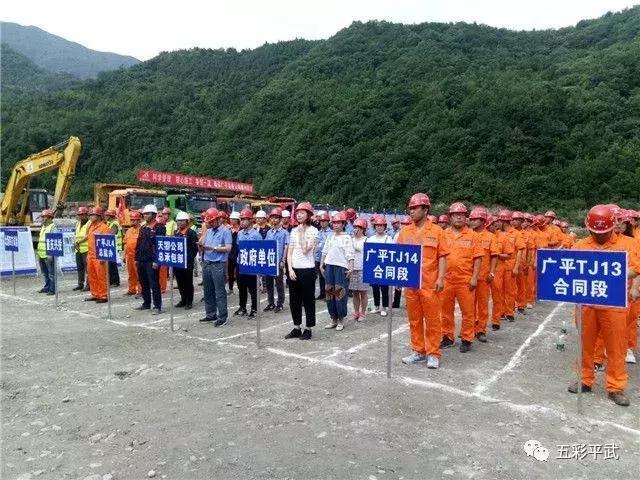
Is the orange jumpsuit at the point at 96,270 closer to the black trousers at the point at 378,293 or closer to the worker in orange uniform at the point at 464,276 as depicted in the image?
the black trousers at the point at 378,293

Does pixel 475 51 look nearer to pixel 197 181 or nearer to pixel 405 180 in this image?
pixel 405 180

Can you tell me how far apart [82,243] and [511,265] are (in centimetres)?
865

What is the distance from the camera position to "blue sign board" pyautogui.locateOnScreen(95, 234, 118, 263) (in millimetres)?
8313

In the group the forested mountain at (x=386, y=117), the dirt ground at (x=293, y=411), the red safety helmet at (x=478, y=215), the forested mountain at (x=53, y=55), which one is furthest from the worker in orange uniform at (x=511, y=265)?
the forested mountain at (x=53, y=55)

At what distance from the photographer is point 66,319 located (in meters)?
8.29

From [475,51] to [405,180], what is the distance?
120 ft

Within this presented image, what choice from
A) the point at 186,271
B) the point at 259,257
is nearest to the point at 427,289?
the point at 259,257

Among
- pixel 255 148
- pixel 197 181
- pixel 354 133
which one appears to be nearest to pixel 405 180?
pixel 354 133

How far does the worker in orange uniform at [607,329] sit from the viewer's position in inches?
182

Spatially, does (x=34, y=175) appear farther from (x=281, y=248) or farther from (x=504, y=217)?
(x=504, y=217)

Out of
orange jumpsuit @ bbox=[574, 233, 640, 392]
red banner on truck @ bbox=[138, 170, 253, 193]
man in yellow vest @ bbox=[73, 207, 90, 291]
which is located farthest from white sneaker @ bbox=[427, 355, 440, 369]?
red banner on truck @ bbox=[138, 170, 253, 193]

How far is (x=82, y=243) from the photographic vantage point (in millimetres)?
10750

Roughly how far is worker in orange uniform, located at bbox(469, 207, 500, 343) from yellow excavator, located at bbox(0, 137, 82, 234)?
1411 centimetres

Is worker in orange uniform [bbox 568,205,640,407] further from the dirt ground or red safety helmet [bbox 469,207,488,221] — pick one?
red safety helmet [bbox 469,207,488,221]
